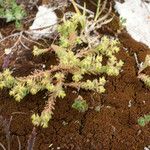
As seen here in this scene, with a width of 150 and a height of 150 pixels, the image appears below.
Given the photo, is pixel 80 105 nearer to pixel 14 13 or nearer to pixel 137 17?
pixel 14 13

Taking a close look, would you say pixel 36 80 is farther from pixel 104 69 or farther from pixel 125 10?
pixel 125 10

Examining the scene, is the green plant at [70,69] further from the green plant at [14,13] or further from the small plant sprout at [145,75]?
the green plant at [14,13]

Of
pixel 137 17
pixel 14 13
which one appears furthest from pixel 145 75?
pixel 14 13

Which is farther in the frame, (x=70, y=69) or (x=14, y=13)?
(x=14, y=13)

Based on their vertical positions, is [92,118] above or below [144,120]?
below

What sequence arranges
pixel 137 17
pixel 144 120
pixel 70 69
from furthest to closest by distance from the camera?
pixel 137 17 → pixel 70 69 → pixel 144 120

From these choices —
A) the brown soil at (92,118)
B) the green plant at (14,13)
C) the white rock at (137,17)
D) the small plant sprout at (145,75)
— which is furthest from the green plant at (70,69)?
the green plant at (14,13)

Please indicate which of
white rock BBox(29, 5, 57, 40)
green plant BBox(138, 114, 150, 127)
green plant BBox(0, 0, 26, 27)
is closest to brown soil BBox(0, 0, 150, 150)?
green plant BBox(138, 114, 150, 127)
